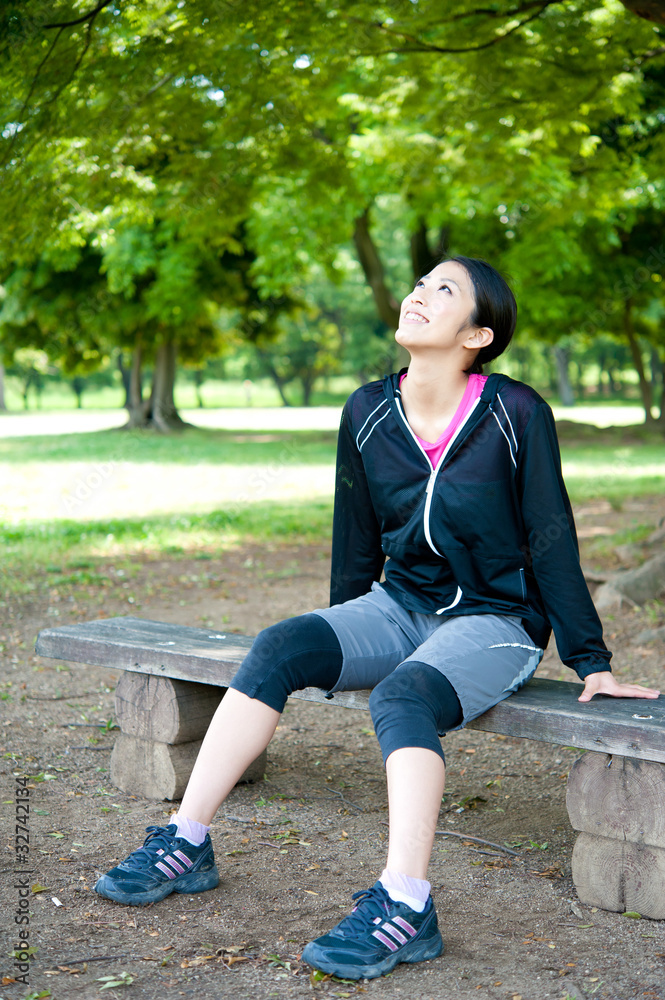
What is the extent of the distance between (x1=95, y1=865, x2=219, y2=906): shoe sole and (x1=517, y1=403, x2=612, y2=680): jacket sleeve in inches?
48.0

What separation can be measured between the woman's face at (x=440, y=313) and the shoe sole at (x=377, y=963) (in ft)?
5.47

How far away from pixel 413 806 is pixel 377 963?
0.37 meters

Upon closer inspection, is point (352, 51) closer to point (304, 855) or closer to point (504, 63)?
point (504, 63)

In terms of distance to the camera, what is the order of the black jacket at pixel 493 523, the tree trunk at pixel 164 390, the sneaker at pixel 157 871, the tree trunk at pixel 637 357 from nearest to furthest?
1. the sneaker at pixel 157 871
2. the black jacket at pixel 493 523
3. the tree trunk at pixel 637 357
4. the tree trunk at pixel 164 390

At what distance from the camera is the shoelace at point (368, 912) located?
2336mm

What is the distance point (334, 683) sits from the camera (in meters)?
2.87

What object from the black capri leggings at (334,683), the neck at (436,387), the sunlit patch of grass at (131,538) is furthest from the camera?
the sunlit patch of grass at (131,538)

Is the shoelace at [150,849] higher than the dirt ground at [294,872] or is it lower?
higher

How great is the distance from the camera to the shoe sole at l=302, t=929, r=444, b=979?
230 cm

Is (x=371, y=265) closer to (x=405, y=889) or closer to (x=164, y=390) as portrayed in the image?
(x=164, y=390)

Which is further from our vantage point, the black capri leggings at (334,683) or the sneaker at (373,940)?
the black capri leggings at (334,683)

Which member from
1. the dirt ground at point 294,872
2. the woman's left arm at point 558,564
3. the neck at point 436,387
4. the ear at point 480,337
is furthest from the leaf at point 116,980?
the ear at point 480,337

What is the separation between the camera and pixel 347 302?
52.0 metres

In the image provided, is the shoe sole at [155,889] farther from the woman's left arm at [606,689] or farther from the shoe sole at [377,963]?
the woman's left arm at [606,689]
